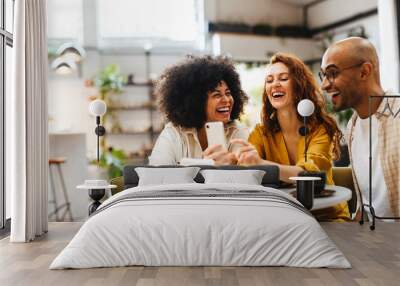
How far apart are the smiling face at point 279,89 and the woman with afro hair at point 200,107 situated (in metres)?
0.29

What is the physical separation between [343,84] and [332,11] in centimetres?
93

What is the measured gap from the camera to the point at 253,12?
6637mm

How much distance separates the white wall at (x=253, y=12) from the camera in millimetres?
6523

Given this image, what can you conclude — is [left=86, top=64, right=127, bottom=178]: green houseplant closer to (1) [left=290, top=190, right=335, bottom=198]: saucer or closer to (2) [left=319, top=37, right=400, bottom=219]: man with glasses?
(1) [left=290, top=190, right=335, bottom=198]: saucer

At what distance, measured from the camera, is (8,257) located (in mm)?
4516

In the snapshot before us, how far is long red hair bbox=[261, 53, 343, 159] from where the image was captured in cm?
614

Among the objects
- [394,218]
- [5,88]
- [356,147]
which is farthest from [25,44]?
[394,218]

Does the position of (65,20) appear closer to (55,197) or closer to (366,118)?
(55,197)

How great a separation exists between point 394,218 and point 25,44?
413 cm

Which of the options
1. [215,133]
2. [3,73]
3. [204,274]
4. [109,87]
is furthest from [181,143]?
[204,274]

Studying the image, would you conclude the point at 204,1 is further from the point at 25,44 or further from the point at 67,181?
the point at 67,181

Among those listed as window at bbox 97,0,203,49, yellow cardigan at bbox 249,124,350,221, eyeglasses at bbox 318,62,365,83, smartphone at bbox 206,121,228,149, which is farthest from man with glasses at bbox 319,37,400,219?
window at bbox 97,0,203,49

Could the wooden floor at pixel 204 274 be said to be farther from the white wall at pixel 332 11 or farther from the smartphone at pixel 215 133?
the white wall at pixel 332 11

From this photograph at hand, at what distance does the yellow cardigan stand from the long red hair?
58mm
